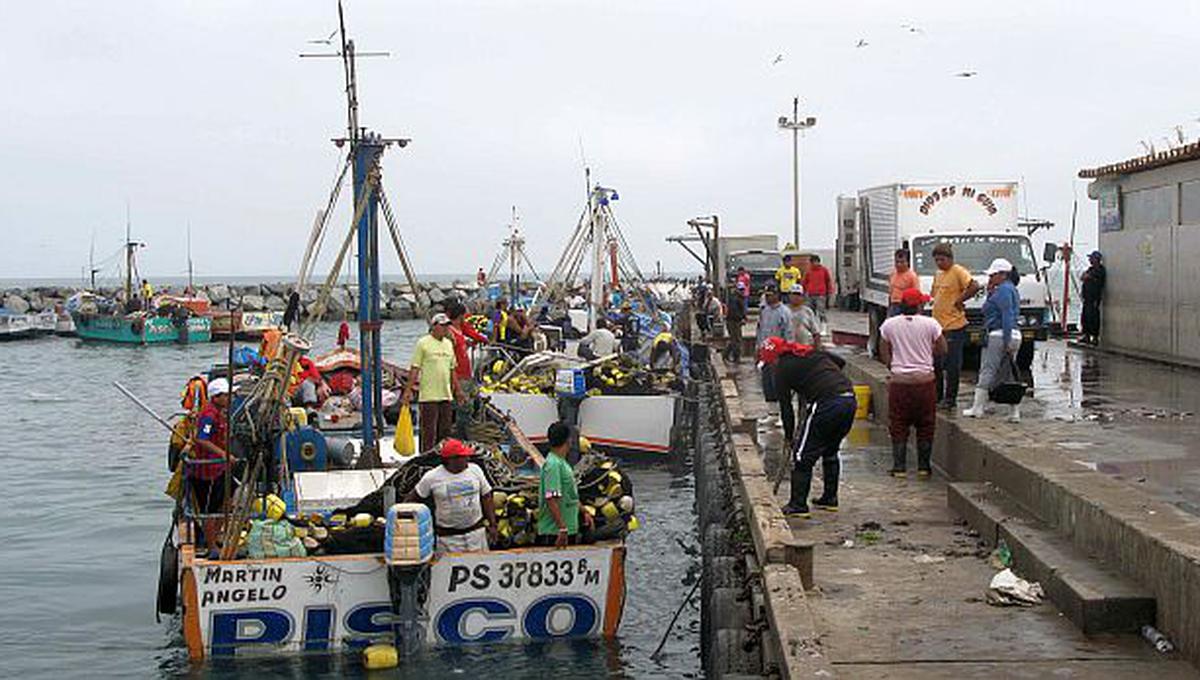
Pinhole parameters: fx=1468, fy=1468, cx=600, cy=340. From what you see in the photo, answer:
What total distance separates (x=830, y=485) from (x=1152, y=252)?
40.5ft

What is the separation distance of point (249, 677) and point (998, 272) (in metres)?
8.05

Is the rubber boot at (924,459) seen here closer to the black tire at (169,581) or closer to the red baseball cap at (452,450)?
the red baseball cap at (452,450)

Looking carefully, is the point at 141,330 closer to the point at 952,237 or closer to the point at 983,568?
the point at 952,237

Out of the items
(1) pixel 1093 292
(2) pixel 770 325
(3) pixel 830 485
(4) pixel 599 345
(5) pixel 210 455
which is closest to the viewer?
(3) pixel 830 485

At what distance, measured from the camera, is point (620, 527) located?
39.4ft

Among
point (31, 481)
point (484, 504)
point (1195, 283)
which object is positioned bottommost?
point (31, 481)

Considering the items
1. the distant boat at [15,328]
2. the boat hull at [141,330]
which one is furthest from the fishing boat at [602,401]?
the distant boat at [15,328]

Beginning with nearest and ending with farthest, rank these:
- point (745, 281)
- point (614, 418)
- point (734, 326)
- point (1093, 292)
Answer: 1. point (614, 418)
2. point (1093, 292)
3. point (734, 326)
4. point (745, 281)

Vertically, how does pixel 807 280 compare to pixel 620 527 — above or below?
above

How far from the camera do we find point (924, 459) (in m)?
13.4

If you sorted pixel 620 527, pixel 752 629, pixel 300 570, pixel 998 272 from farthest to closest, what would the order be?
pixel 998 272 < pixel 620 527 < pixel 300 570 < pixel 752 629

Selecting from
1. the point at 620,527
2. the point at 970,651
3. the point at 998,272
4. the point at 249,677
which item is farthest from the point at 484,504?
the point at 998,272

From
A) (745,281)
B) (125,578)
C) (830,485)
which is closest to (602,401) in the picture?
(125,578)

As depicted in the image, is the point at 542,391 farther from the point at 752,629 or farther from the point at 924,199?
the point at 752,629
